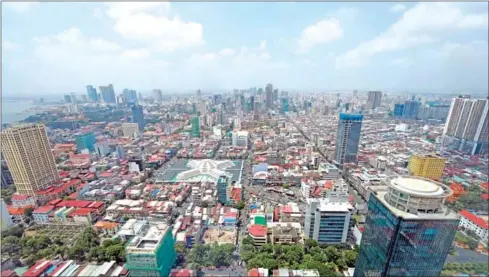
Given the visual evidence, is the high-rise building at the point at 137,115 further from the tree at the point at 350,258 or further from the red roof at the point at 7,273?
the tree at the point at 350,258

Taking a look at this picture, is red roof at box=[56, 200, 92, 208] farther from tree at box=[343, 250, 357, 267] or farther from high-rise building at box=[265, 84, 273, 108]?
high-rise building at box=[265, 84, 273, 108]

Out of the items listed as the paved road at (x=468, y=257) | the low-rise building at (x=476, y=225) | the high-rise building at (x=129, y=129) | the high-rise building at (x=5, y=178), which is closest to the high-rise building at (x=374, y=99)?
the low-rise building at (x=476, y=225)

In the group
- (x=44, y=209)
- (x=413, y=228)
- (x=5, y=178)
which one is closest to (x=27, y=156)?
(x=5, y=178)

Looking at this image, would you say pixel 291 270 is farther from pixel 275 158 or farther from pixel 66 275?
pixel 275 158

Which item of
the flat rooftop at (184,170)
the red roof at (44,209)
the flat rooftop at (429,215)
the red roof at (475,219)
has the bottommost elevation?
the flat rooftop at (184,170)

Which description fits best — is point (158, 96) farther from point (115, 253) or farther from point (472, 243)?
point (472, 243)
